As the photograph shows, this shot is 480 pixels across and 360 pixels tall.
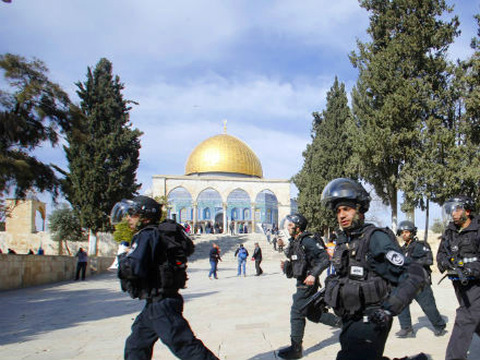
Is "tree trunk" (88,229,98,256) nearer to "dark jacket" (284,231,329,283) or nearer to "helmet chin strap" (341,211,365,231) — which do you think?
"dark jacket" (284,231,329,283)

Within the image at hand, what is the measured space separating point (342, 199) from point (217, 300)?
7600 mm

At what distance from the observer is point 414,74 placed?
21.4 m

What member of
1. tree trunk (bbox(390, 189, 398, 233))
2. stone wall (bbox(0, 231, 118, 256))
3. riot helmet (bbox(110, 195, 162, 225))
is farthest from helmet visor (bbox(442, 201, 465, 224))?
stone wall (bbox(0, 231, 118, 256))

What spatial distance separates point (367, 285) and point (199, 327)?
182 inches

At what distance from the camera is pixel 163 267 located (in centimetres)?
338

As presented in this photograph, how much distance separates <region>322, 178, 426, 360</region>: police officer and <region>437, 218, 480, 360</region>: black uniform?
1751 mm

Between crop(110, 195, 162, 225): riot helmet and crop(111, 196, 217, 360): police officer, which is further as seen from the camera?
crop(110, 195, 162, 225): riot helmet

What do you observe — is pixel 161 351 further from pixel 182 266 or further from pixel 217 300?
pixel 217 300

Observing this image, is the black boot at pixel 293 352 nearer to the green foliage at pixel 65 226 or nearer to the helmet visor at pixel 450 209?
the helmet visor at pixel 450 209

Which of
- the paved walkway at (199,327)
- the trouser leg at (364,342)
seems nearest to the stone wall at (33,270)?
the paved walkway at (199,327)

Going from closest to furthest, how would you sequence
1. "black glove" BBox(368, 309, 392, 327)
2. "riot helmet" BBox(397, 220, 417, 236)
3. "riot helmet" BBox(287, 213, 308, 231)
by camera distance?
"black glove" BBox(368, 309, 392, 327)
"riot helmet" BBox(287, 213, 308, 231)
"riot helmet" BBox(397, 220, 417, 236)

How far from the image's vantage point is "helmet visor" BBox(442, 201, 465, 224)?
15.1ft

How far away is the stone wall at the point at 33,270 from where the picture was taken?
45.3 feet

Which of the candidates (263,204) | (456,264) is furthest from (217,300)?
(263,204)
